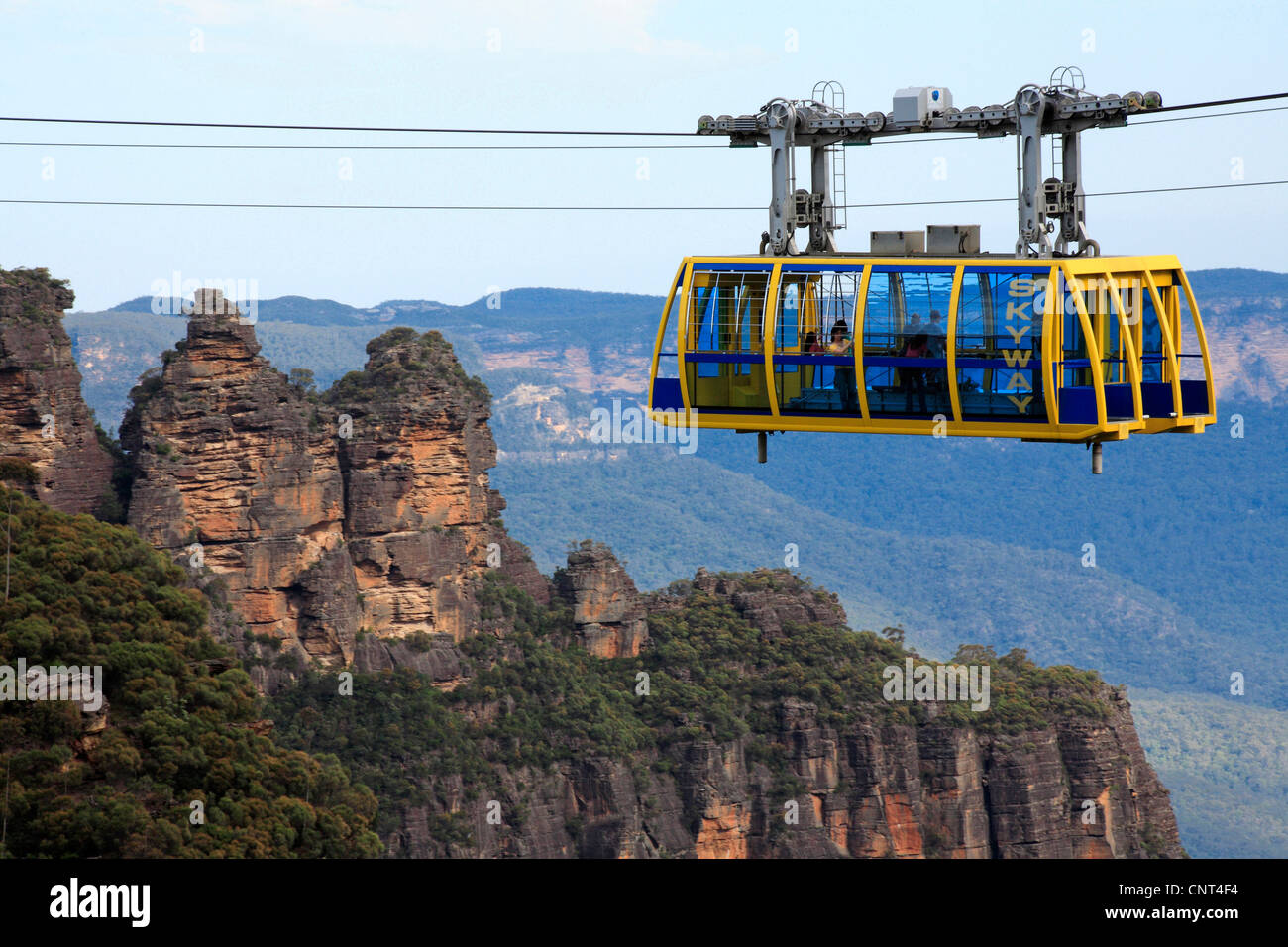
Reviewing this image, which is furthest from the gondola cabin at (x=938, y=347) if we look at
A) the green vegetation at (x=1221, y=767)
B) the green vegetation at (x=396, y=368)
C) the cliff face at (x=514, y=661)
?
the green vegetation at (x=1221, y=767)

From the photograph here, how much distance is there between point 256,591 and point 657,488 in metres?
110

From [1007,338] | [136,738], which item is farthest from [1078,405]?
[136,738]

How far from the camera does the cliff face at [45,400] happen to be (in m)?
59.9

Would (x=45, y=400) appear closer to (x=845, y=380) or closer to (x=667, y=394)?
(x=667, y=394)

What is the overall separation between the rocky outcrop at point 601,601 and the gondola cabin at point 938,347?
54.0 metres

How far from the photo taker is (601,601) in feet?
259

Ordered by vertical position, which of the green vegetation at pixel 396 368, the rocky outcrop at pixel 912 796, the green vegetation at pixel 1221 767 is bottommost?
the green vegetation at pixel 1221 767

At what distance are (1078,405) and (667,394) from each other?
5.70 meters

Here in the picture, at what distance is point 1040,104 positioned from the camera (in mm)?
21812

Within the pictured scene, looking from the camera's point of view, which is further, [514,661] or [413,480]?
[514,661]

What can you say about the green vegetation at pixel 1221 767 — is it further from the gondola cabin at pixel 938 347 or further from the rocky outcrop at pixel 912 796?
the gondola cabin at pixel 938 347

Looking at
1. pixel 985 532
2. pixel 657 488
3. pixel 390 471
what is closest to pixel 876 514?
pixel 985 532

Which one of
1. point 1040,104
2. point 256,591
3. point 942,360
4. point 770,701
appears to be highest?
point 1040,104

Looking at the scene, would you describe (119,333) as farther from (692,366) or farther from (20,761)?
(692,366)
